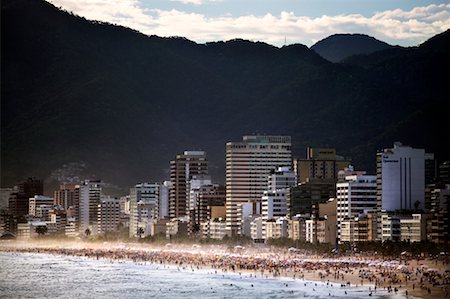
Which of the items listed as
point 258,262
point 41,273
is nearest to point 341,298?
point 258,262

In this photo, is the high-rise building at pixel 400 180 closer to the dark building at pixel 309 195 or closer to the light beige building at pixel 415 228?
the light beige building at pixel 415 228

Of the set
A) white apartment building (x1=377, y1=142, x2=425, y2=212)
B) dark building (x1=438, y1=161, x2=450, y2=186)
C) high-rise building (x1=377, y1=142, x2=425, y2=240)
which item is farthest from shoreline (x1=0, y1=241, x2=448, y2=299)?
dark building (x1=438, y1=161, x2=450, y2=186)

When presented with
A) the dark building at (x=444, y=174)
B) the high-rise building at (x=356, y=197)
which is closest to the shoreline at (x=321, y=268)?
the high-rise building at (x=356, y=197)

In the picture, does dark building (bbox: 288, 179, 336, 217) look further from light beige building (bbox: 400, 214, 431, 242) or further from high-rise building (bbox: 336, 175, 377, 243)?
light beige building (bbox: 400, 214, 431, 242)

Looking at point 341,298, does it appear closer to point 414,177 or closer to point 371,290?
point 371,290

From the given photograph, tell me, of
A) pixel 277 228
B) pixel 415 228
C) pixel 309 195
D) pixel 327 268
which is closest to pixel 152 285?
pixel 327 268

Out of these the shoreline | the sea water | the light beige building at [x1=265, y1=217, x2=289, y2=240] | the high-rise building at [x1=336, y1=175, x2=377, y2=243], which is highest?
the high-rise building at [x1=336, y1=175, x2=377, y2=243]

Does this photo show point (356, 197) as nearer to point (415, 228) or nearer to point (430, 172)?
point (415, 228)
